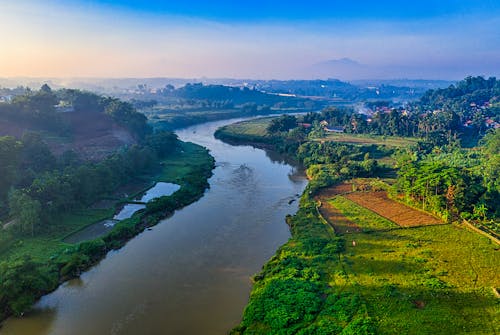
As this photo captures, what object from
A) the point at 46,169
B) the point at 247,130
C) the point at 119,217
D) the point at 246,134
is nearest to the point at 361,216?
the point at 119,217

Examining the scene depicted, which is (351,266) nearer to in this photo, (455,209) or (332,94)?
(455,209)

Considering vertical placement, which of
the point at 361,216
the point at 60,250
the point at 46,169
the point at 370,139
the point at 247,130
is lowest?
the point at 60,250

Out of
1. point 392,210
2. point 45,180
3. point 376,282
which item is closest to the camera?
point 376,282

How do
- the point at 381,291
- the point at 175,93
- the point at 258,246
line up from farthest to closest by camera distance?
the point at 175,93, the point at 258,246, the point at 381,291

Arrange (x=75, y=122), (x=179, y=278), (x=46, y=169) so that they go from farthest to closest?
(x=75, y=122) → (x=46, y=169) → (x=179, y=278)

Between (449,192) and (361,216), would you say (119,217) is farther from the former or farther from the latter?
(449,192)

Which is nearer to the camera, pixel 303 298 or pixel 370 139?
pixel 303 298

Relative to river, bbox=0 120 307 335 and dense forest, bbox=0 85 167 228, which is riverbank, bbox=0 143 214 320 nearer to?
river, bbox=0 120 307 335

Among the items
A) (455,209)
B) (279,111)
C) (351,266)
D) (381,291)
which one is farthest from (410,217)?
(279,111)
